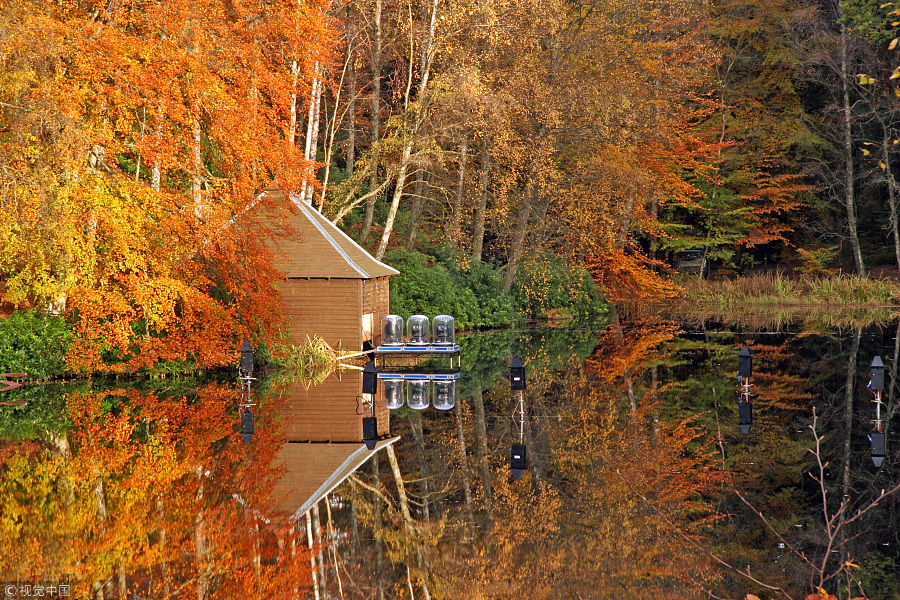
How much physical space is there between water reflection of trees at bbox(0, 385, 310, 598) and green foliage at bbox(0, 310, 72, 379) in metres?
4.51

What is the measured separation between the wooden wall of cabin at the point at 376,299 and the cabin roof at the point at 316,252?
0.42 metres

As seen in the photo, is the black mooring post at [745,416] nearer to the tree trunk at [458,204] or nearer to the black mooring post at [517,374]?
the black mooring post at [517,374]

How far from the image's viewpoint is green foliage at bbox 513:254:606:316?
3127 cm

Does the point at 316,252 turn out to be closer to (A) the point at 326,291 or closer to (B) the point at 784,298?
(A) the point at 326,291

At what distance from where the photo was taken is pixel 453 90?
24109mm

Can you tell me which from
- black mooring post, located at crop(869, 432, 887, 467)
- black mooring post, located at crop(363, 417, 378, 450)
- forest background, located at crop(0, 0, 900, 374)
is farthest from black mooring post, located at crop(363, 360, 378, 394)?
black mooring post, located at crop(869, 432, 887, 467)

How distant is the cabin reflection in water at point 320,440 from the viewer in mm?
9539

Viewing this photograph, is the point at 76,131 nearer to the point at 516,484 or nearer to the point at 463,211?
the point at 516,484

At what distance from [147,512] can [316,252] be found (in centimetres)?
1175

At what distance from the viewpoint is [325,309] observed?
19906 mm

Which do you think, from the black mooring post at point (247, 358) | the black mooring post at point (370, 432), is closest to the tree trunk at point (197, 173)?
the black mooring post at point (247, 358)

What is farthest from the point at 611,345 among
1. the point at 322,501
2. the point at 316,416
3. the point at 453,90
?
the point at 322,501

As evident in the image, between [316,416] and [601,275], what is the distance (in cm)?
2231

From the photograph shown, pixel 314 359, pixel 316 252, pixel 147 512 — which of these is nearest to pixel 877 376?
pixel 147 512
